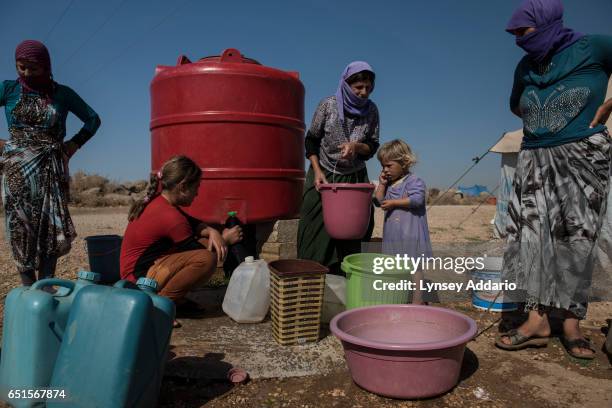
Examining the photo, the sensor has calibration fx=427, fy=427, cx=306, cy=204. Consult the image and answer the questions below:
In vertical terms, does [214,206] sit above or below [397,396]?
above

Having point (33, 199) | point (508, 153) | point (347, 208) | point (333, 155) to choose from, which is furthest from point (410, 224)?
point (508, 153)

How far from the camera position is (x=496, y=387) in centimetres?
207

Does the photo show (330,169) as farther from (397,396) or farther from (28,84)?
(28,84)

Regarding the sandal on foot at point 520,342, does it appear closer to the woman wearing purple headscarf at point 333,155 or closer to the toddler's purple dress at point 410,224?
the toddler's purple dress at point 410,224

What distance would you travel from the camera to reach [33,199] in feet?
9.16

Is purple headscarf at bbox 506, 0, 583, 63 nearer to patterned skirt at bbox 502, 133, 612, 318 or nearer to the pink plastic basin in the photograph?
patterned skirt at bbox 502, 133, 612, 318

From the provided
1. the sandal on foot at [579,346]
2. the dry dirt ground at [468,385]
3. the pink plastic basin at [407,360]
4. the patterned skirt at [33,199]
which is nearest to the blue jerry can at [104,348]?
the dry dirt ground at [468,385]

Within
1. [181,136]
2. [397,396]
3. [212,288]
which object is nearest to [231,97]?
A: [181,136]

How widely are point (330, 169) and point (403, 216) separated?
700mm

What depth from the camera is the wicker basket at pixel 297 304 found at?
2.42 meters

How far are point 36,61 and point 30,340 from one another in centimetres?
189

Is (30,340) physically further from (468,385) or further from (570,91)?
(570,91)

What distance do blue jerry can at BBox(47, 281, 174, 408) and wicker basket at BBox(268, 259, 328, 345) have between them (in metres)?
0.96

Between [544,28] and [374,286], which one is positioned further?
[374,286]
